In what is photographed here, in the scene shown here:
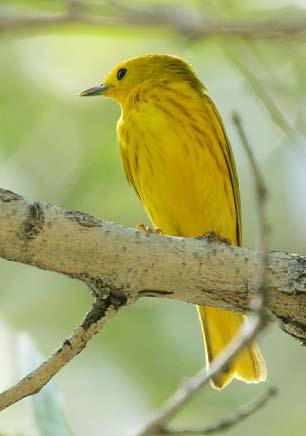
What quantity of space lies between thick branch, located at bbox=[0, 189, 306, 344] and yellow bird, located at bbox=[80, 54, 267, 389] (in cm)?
118

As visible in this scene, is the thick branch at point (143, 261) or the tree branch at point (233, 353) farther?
the thick branch at point (143, 261)

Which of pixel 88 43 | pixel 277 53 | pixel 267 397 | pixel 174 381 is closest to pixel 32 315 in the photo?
pixel 174 381

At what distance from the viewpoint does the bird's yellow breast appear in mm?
4699

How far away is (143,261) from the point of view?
328 centimetres

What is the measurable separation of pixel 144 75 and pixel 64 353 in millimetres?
2730

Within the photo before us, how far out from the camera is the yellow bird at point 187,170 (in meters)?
4.69

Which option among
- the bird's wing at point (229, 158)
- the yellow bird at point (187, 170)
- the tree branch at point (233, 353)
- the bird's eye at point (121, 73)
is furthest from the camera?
the bird's eye at point (121, 73)

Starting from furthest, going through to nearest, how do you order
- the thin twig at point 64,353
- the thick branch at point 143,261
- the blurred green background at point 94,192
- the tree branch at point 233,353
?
1. the blurred green background at point 94,192
2. the thick branch at point 143,261
3. the thin twig at point 64,353
4. the tree branch at point 233,353

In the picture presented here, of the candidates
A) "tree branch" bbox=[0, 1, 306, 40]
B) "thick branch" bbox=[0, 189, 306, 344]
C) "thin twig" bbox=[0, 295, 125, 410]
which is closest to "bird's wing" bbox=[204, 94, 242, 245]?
"thick branch" bbox=[0, 189, 306, 344]

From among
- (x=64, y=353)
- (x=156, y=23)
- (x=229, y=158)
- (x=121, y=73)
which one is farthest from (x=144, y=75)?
(x=156, y=23)

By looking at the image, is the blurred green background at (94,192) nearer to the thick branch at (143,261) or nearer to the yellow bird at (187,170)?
the yellow bird at (187,170)

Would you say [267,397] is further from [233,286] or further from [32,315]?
[32,315]

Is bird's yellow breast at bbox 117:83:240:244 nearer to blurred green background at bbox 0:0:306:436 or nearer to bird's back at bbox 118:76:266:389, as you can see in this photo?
bird's back at bbox 118:76:266:389

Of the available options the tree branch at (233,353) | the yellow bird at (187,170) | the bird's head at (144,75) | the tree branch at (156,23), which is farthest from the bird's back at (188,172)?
the tree branch at (156,23)
